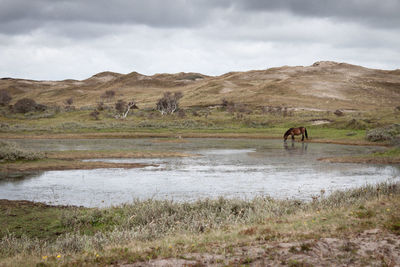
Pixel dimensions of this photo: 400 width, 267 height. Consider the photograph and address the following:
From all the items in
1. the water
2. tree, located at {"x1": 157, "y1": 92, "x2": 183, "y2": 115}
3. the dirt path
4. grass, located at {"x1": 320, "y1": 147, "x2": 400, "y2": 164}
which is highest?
tree, located at {"x1": 157, "y1": 92, "x2": 183, "y2": 115}

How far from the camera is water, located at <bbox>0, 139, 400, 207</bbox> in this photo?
53.8ft

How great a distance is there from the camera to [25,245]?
855 cm

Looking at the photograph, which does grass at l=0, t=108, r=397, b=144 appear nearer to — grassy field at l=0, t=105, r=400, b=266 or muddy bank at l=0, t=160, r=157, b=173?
muddy bank at l=0, t=160, r=157, b=173

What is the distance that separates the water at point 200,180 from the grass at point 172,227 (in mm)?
2160

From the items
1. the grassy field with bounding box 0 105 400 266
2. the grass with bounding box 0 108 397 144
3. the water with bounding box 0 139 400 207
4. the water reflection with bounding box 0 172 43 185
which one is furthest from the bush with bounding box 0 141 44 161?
the grass with bounding box 0 108 397 144

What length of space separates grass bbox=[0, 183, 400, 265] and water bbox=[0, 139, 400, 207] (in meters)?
2.16

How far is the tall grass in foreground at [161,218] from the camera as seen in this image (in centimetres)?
905

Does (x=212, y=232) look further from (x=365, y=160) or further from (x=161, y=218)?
(x=365, y=160)

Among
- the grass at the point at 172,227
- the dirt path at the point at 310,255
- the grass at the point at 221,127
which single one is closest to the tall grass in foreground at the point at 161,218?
the grass at the point at 172,227

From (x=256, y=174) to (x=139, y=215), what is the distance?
11399 millimetres

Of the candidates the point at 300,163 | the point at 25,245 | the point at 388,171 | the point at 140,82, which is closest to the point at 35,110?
the point at 300,163

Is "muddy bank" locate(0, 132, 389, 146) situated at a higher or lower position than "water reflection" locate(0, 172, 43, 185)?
higher

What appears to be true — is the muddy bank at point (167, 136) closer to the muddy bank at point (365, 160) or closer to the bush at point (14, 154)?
the muddy bank at point (365, 160)

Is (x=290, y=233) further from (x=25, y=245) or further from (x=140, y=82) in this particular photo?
(x=140, y=82)
